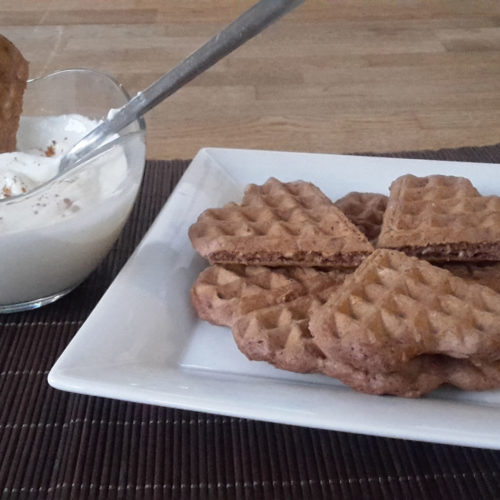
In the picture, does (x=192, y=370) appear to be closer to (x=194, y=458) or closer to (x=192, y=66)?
(x=194, y=458)

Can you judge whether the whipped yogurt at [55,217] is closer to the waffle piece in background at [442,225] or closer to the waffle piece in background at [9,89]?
the waffle piece in background at [9,89]

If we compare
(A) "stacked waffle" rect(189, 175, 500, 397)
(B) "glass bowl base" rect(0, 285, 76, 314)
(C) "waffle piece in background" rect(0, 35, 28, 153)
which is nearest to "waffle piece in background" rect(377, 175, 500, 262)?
(A) "stacked waffle" rect(189, 175, 500, 397)

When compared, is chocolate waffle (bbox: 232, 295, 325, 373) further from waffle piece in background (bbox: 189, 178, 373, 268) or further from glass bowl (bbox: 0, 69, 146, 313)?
glass bowl (bbox: 0, 69, 146, 313)

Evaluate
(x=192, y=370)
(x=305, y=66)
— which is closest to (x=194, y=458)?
(x=192, y=370)

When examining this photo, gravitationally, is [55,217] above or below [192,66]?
below

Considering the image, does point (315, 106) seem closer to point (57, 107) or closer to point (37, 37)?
point (57, 107)

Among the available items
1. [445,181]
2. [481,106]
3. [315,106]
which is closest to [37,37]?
[315,106]

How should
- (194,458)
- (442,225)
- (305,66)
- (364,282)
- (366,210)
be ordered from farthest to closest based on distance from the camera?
(305,66) < (366,210) < (442,225) < (364,282) < (194,458)
